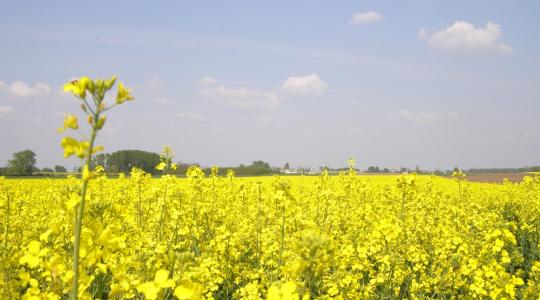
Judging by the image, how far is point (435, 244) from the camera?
6.37 meters

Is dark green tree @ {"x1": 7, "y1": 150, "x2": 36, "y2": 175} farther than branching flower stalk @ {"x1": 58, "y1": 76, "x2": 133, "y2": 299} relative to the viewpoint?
Yes

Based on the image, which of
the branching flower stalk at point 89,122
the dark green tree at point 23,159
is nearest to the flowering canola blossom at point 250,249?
the branching flower stalk at point 89,122

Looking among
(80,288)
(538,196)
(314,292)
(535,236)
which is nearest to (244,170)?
(538,196)

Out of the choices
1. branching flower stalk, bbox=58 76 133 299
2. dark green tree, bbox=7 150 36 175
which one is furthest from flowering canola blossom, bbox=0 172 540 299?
dark green tree, bbox=7 150 36 175

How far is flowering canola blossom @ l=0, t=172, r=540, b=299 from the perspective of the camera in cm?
221

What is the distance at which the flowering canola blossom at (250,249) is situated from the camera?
221cm

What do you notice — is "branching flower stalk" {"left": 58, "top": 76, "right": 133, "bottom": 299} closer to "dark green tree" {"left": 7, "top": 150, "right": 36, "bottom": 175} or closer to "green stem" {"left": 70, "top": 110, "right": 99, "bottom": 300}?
"green stem" {"left": 70, "top": 110, "right": 99, "bottom": 300}

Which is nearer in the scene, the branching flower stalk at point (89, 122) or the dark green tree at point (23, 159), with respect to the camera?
the branching flower stalk at point (89, 122)

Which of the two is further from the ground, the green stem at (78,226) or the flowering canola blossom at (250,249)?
the green stem at (78,226)

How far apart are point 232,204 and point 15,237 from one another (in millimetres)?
4492

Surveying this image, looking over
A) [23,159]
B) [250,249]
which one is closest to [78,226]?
[250,249]

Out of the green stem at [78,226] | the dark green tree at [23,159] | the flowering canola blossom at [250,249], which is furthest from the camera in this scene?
the dark green tree at [23,159]

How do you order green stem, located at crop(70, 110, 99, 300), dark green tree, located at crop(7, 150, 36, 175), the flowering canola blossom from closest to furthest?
1. green stem, located at crop(70, 110, 99, 300)
2. the flowering canola blossom
3. dark green tree, located at crop(7, 150, 36, 175)

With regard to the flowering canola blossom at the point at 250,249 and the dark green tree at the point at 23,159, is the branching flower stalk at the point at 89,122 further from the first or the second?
the dark green tree at the point at 23,159
